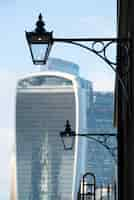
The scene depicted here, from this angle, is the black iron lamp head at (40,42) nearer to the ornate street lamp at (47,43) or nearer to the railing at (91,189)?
the ornate street lamp at (47,43)

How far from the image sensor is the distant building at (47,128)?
2473cm

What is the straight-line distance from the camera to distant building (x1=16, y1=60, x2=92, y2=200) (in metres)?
24.7

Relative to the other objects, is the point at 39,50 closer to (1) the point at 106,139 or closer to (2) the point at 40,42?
(2) the point at 40,42

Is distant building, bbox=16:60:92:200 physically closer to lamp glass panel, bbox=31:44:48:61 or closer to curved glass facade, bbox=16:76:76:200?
curved glass facade, bbox=16:76:76:200

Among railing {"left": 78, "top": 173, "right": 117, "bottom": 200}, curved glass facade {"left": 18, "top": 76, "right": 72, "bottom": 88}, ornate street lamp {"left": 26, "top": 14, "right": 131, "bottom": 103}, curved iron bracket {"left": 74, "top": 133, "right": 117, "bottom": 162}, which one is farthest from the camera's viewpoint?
curved glass facade {"left": 18, "top": 76, "right": 72, "bottom": 88}

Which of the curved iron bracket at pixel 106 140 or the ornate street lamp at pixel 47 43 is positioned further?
the curved iron bracket at pixel 106 140

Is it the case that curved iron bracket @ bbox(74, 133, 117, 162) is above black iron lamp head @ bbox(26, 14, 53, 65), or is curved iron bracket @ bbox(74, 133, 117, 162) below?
below

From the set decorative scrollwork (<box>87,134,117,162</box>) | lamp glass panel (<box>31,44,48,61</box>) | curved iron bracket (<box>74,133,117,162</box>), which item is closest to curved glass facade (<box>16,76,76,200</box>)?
decorative scrollwork (<box>87,134,117,162</box>)

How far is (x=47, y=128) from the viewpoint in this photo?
93.1ft

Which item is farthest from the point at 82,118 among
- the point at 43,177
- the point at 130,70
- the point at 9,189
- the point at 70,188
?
the point at 130,70

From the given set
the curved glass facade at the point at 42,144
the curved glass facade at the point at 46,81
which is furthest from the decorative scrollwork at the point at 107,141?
the curved glass facade at the point at 46,81

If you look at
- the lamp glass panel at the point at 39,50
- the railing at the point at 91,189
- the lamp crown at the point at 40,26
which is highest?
the lamp crown at the point at 40,26

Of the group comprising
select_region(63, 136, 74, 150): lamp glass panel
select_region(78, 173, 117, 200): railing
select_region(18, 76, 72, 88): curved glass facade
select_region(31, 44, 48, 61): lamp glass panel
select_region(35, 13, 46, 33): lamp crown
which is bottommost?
select_region(78, 173, 117, 200): railing

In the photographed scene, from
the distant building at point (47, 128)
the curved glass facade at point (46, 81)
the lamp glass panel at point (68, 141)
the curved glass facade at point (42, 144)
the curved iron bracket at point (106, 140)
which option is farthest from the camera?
the curved glass facade at point (42, 144)
